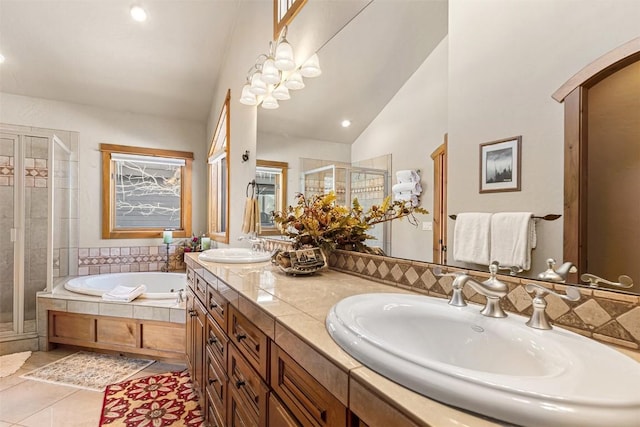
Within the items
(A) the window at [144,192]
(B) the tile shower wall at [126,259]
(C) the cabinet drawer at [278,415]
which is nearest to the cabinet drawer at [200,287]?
(C) the cabinet drawer at [278,415]

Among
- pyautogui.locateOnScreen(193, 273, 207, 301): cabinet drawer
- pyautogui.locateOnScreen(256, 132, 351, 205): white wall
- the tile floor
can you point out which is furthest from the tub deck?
pyautogui.locateOnScreen(256, 132, 351, 205): white wall

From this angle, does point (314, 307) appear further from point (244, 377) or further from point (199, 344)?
point (199, 344)

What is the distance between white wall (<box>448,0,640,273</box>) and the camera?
73 centimetres

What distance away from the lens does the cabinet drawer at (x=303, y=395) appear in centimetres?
63

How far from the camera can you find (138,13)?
9.17ft

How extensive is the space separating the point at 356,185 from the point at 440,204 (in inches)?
20.5

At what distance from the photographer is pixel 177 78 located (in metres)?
3.71

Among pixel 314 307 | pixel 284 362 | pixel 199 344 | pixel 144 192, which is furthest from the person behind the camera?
pixel 144 192

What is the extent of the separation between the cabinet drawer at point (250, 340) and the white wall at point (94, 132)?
3.34 meters

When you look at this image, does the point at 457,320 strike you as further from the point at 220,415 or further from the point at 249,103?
the point at 249,103

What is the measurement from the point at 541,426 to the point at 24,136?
390 cm

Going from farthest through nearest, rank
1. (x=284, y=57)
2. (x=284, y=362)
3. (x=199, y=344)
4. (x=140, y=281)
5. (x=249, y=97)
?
1. (x=140, y=281)
2. (x=249, y=97)
3. (x=284, y=57)
4. (x=199, y=344)
5. (x=284, y=362)

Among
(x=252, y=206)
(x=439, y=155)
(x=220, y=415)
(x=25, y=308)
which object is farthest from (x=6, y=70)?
(x=439, y=155)

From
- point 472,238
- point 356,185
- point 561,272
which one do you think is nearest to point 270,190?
point 356,185
